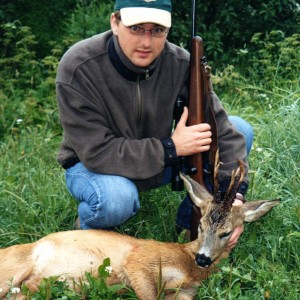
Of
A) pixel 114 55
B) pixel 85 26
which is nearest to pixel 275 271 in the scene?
pixel 114 55

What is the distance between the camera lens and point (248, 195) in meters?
5.08

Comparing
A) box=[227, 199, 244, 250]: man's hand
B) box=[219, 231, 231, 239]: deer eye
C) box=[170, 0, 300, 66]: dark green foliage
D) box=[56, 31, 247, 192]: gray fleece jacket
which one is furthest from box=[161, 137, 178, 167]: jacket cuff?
box=[170, 0, 300, 66]: dark green foliage

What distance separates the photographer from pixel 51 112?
6.83m

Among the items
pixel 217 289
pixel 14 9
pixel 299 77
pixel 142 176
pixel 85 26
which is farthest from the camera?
pixel 14 9

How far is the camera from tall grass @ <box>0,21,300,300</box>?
4305mm

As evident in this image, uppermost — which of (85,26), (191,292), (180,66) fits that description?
(180,66)

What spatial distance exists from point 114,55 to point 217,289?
1.56 metres

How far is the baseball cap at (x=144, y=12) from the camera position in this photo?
4.24 m

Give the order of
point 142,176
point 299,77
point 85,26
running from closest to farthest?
point 142,176 < point 299,77 < point 85,26

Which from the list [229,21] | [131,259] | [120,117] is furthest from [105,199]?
[229,21]

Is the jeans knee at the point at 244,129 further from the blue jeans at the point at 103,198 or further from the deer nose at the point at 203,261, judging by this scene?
the deer nose at the point at 203,261

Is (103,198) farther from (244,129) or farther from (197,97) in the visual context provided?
(244,129)

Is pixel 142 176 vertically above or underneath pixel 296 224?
above

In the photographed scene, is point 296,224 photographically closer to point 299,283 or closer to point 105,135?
point 299,283
